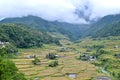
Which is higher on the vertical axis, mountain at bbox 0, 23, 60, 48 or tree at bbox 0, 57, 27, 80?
mountain at bbox 0, 23, 60, 48

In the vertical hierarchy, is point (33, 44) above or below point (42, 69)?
above

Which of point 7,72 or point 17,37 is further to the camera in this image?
point 17,37

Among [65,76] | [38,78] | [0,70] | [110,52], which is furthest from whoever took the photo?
[110,52]

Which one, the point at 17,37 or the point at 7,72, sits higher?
the point at 17,37

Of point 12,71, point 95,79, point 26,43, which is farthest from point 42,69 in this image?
point 26,43

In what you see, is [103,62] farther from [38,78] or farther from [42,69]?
[38,78]

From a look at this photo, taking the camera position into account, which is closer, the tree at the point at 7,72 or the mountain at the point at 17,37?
the tree at the point at 7,72

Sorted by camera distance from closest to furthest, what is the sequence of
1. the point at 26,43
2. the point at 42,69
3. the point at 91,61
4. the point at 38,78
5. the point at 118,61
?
the point at 38,78, the point at 42,69, the point at 118,61, the point at 91,61, the point at 26,43

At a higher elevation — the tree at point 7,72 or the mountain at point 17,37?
the mountain at point 17,37

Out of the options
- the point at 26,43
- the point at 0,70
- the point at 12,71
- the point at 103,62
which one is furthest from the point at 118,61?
the point at 0,70

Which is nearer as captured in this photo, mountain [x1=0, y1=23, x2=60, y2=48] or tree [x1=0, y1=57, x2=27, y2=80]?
tree [x1=0, y1=57, x2=27, y2=80]

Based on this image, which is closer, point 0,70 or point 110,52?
point 0,70
